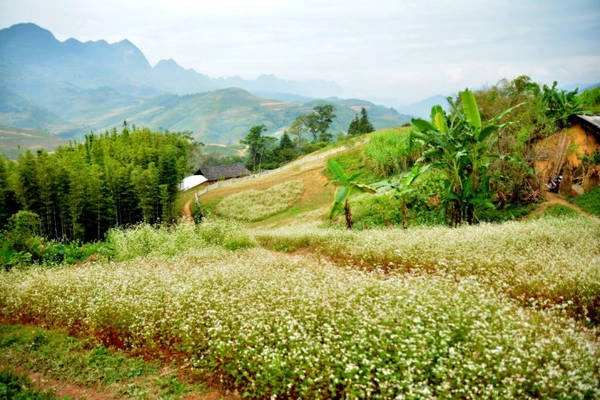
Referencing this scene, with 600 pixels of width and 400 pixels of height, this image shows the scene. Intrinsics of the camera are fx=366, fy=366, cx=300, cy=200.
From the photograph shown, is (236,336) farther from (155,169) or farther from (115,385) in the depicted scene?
(155,169)

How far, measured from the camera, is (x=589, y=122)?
14547 millimetres

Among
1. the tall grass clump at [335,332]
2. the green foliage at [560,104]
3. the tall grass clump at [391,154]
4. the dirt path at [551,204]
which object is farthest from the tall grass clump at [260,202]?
the tall grass clump at [335,332]

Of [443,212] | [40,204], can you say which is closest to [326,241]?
[443,212]

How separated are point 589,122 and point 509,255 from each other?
33.6 feet

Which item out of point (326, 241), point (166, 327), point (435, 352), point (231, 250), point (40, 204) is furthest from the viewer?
point (40, 204)

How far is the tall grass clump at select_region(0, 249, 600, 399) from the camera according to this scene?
4379 millimetres

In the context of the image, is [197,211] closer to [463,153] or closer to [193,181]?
[193,181]

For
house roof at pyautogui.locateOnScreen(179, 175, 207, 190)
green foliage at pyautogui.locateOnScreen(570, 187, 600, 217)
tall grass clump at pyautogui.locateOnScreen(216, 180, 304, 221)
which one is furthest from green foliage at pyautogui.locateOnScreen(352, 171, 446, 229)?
house roof at pyautogui.locateOnScreen(179, 175, 207, 190)

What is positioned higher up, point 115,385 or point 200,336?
point 200,336

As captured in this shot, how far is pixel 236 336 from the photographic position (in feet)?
18.7

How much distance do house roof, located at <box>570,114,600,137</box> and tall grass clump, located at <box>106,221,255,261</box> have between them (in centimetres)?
1418

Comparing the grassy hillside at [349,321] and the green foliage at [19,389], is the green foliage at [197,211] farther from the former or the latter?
the green foliage at [19,389]

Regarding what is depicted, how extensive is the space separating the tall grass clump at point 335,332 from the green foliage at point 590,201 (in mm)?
8951

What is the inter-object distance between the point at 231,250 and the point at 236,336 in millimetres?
8268
